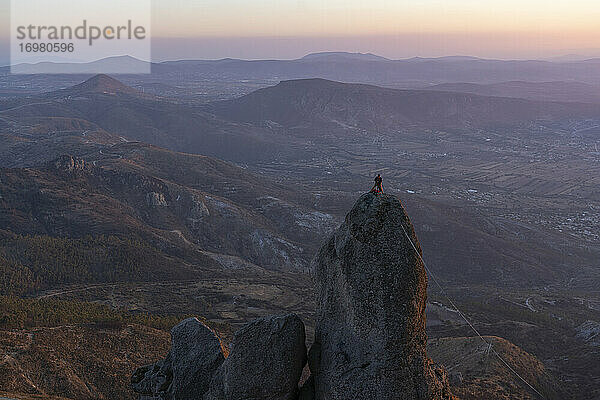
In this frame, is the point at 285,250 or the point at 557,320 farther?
the point at 285,250

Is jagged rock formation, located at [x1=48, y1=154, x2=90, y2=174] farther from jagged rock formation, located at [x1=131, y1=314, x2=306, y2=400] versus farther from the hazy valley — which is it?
jagged rock formation, located at [x1=131, y1=314, x2=306, y2=400]

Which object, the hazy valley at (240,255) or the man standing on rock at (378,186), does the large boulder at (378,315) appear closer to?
the man standing on rock at (378,186)

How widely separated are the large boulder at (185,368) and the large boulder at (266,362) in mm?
3137

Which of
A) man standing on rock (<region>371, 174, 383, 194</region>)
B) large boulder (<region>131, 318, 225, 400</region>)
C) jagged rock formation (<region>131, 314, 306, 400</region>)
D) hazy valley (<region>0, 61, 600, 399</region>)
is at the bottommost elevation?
hazy valley (<region>0, 61, 600, 399</region>)

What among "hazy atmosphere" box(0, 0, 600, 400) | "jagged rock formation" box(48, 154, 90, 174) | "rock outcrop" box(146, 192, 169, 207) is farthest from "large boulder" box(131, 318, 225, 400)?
"jagged rock formation" box(48, 154, 90, 174)

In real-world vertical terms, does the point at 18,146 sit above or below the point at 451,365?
above

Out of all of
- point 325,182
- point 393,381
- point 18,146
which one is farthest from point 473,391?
point 18,146

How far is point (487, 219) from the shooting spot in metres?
140

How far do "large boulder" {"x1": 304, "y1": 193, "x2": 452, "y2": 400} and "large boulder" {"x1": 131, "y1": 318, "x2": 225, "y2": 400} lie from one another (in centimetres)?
619

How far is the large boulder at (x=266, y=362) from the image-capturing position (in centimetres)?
1703

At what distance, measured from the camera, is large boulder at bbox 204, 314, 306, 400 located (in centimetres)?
1703

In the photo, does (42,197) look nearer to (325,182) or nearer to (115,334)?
(115,334)

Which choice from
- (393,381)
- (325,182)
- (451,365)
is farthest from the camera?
(325,182)

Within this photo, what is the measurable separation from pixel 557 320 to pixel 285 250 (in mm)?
51282
